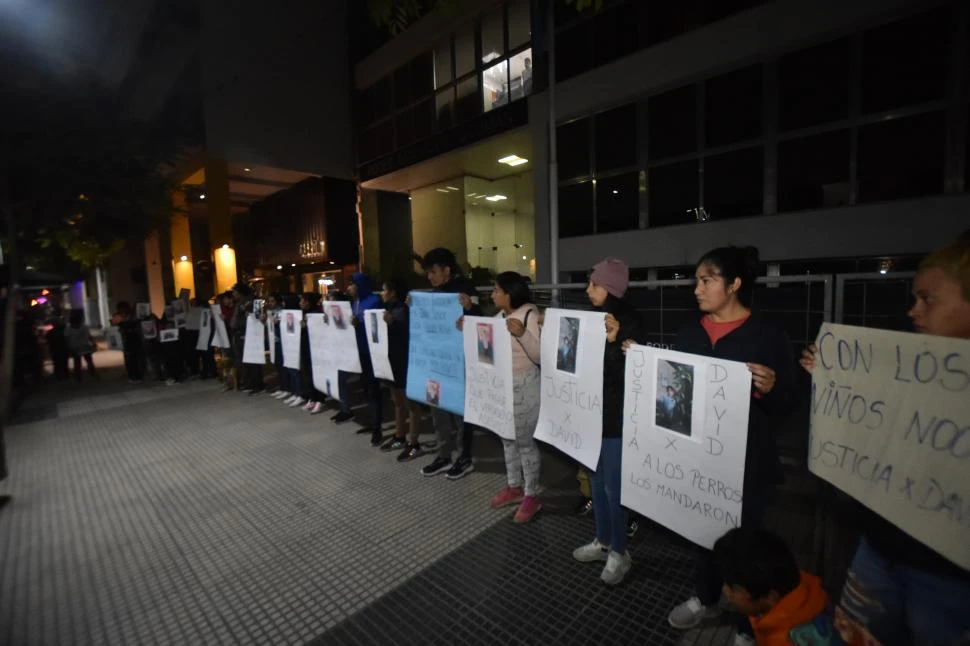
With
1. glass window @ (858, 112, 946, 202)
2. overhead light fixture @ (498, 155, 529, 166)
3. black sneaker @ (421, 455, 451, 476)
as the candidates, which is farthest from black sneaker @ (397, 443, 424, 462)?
overhead light fixture @ (498, 155, 529, 166)

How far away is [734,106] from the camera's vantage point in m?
8.42

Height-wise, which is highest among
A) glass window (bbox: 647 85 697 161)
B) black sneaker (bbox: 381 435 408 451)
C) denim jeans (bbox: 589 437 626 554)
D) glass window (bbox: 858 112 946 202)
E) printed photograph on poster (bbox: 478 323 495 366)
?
glass window (bbox: 647 85 697 161)

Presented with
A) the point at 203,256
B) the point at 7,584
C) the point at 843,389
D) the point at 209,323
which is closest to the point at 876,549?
the point at 843,389

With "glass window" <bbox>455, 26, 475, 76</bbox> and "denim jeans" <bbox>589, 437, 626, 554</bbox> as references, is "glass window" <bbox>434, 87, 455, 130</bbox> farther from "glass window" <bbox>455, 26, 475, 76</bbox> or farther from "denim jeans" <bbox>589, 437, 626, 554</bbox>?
"denim jeans" <bbox>589, 437, 626, 554</bbox>

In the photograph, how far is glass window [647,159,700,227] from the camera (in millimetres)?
9039

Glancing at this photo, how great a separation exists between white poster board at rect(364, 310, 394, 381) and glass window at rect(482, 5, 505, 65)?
1036cm

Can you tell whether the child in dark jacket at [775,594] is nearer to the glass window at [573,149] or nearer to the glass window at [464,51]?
the glass window at [573,149]

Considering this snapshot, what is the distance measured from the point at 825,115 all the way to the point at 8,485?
12498 millimetres

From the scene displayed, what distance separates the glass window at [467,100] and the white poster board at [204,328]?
883 centimetres

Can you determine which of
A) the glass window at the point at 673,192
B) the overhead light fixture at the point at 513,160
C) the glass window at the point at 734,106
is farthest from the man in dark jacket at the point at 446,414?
the overhead light fixture at the point at 513,160

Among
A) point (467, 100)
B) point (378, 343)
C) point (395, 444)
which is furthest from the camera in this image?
point (467, 100)

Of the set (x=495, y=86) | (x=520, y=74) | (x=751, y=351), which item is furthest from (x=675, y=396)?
Result: (x=495, y=86)

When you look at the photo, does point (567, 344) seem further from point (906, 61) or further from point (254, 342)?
point (906, 61)

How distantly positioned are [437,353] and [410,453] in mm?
1229
